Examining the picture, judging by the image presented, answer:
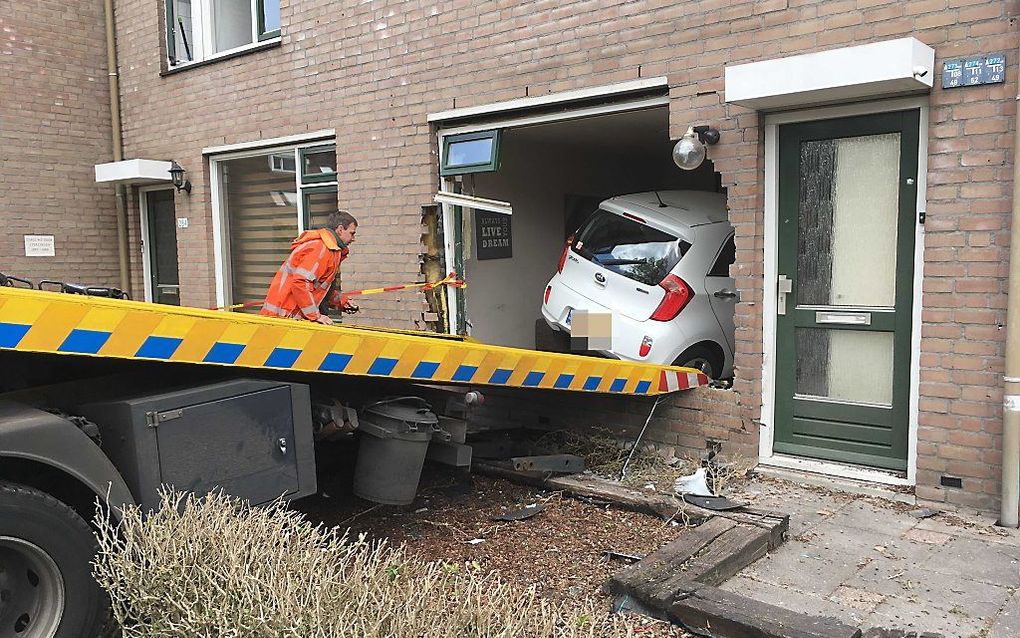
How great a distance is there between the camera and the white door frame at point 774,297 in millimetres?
5320

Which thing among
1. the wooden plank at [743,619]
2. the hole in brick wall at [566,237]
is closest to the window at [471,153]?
the hole in brick wall at [566,237]

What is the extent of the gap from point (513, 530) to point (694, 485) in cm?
131

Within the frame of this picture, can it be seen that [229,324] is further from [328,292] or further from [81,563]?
[328,292]

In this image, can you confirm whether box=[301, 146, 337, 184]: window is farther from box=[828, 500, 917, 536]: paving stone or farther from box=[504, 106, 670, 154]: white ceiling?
box=[828, 500, 917, 536]: paving stone

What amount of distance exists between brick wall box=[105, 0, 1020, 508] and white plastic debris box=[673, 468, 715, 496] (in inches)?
24.8

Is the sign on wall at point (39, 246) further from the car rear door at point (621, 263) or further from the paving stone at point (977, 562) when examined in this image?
the paving stone at point (977, 562)

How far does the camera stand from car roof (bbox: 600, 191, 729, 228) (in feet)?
23.0

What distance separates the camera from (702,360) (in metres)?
6.93

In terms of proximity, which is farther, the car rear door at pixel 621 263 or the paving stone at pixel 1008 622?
the car rear door at pixel 621 263

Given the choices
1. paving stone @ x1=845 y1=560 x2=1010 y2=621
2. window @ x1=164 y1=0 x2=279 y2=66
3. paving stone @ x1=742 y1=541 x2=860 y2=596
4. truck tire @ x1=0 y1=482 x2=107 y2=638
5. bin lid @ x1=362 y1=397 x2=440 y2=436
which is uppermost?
window @ x1=164 y1=0 x2=279 y2=66

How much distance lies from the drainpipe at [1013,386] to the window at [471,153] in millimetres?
3958

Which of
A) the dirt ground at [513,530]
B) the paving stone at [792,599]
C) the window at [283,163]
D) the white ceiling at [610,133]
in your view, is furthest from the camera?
the window at [283,163]

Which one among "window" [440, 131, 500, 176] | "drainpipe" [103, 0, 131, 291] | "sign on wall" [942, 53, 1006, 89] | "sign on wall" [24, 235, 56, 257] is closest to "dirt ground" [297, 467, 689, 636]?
"window" [440, 131, 500, 176]

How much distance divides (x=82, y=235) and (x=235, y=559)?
9.80 meters
